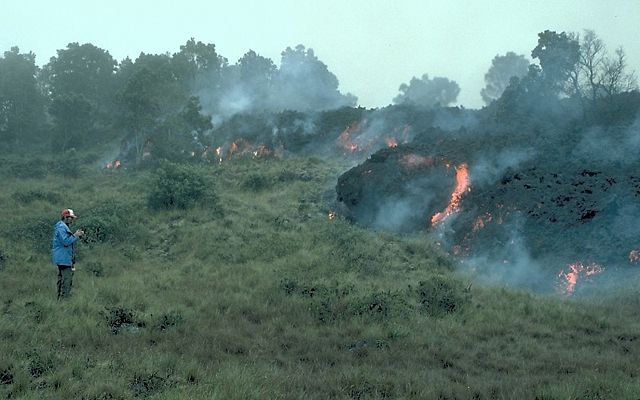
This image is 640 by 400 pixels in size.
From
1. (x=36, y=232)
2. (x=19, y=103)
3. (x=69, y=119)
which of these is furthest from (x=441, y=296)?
(x=19, y=103)

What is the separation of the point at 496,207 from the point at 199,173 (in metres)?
13.0

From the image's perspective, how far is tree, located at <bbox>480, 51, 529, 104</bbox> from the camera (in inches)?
2918

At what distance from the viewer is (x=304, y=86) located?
223 feet

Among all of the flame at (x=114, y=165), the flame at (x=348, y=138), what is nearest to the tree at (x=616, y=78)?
the flame at (x=348, y=138)

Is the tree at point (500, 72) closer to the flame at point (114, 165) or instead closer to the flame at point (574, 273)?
the flame at point (114, 165)

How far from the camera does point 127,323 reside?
9430 mm

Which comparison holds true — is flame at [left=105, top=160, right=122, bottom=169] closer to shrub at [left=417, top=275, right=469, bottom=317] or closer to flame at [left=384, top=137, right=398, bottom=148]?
flame at [left=384, top=137, right=398, bottom=148]

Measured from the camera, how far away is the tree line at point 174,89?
2912 centimetres

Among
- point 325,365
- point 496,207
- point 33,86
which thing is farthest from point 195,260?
point 33,86

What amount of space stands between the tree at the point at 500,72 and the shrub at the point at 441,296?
2667 inches

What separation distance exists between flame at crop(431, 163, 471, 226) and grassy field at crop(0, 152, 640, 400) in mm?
2590

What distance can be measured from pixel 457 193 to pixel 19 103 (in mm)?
40855

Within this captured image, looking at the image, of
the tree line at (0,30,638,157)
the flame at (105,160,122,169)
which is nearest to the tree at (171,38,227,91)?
the tree line at (0,30,638,157)

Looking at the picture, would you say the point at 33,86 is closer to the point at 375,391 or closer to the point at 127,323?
the point at 127,323
